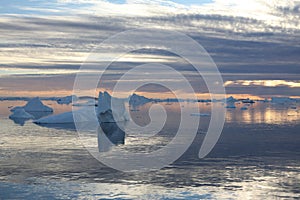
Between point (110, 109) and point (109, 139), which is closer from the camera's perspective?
point (109, 139)

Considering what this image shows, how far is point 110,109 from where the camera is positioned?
36.5 metres

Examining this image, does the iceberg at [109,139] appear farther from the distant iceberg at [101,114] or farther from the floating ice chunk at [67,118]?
the floating ice chunk at [67,118]

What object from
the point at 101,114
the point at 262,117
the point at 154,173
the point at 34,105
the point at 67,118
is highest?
the point at 34,105

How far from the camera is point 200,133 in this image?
27.9 meters

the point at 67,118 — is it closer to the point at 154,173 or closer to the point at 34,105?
the point at 34,105

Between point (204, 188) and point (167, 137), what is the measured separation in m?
13.1

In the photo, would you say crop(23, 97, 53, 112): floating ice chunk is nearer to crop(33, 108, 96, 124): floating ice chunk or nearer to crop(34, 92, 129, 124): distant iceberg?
crop(34, 92, 129, 124): distant iceberg

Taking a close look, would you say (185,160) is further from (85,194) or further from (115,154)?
(85,194)

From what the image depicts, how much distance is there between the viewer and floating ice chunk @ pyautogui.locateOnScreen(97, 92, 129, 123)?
35688 millimetres

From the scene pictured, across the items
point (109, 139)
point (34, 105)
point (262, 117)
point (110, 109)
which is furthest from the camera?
point (34, 105)

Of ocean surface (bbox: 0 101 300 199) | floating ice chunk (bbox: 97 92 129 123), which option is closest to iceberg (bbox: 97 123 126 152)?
ocean surface (bbox: 0 101 300 199)

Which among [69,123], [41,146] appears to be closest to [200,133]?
[41,146]

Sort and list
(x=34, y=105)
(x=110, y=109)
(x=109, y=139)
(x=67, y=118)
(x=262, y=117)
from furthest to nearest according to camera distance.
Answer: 1. (x=34, y=105)
2. (x=262, y=117)
3. (x=67, y=118)
4. (x=110, y=109)
5. (x=109, y=139)

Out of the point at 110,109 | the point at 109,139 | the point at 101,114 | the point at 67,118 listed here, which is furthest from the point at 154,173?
the point at 67,118
